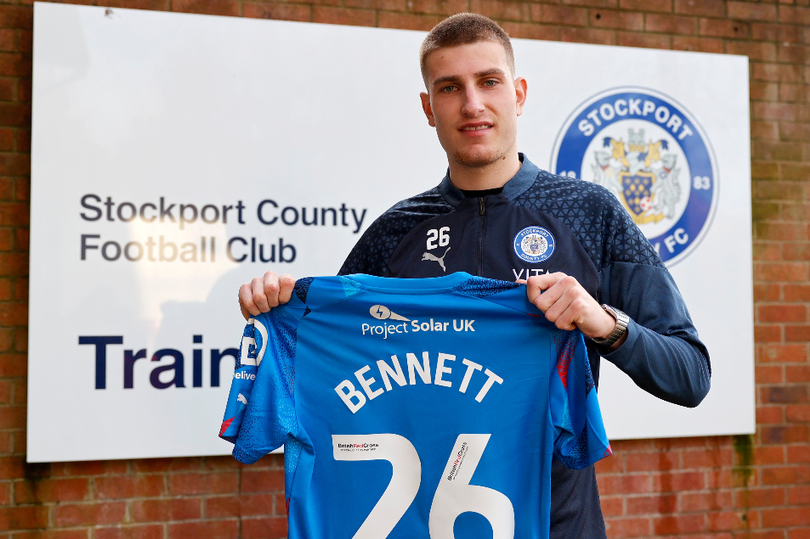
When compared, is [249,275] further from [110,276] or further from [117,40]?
[117,40]

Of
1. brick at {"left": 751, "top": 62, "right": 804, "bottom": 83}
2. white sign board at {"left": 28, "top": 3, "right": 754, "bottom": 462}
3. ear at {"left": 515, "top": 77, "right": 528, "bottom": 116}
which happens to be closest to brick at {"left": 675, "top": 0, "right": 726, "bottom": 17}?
brick at {"left": 751, "top": 62, "right": 804, "bottom": 83}

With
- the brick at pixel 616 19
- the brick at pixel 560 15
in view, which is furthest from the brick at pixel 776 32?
the brick at pixel 560 15

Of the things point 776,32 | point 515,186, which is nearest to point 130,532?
point 515,186

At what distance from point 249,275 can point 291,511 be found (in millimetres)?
1521

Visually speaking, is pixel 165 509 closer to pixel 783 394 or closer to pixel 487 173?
pixel 487 173

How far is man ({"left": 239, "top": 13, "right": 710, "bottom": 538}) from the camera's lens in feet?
4.62

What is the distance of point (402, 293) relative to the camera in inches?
60.6

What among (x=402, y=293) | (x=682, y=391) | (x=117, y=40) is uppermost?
(x=117, y=40)

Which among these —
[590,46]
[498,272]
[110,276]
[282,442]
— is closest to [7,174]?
[110,276]

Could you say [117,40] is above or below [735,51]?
below

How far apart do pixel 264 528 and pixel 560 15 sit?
284 centimetres

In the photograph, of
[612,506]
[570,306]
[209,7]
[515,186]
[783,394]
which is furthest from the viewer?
[783,394]

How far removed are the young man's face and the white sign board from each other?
142 centimetres

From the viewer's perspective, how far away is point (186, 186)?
2.82 meters
